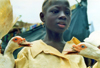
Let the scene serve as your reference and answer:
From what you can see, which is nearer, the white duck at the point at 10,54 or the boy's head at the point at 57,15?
the white duck at the point at 10,54

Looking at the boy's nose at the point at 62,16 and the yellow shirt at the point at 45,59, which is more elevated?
the boy's nose at the point at 62,16

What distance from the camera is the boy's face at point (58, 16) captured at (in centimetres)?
104

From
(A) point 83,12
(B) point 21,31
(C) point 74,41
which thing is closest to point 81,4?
(A) point 83,12

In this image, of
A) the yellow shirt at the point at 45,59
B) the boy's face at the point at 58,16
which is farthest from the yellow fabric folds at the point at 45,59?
the boy's face at the point at 58,16

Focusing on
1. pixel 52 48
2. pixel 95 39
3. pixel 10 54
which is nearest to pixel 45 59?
pixel 52 48

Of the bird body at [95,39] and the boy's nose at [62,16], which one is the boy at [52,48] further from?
the bird body at [95,39]

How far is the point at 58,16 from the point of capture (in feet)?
3.41

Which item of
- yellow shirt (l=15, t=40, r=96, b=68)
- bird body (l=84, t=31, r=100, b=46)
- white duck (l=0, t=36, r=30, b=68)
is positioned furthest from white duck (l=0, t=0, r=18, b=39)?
bird body (l=84, t=31, r=100, b=46)

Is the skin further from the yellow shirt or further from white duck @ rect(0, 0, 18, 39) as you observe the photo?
white duck @ rect(0, 0, 18, 39)

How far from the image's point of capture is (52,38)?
1.14m

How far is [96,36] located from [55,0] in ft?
1.32

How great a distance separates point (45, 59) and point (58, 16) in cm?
32

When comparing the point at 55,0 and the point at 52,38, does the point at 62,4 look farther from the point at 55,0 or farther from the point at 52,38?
the point at 52,38

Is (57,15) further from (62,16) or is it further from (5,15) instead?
(5,15)
